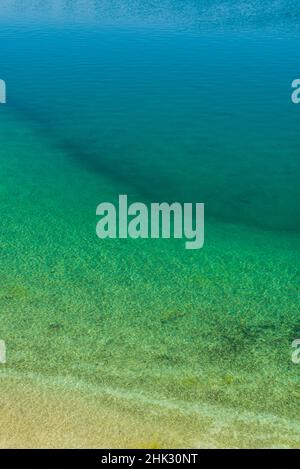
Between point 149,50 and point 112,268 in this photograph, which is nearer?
point 112,268

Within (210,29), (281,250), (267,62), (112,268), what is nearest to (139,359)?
(112,268)

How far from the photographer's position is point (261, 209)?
19.8 ft

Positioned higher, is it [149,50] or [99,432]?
[149,50]

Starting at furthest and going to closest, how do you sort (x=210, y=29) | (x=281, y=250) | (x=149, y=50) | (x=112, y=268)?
1. (x=210, y=29)
2. (x=149, y=50)
3. (x=281, y=250)
4. (x=112, y=268)
